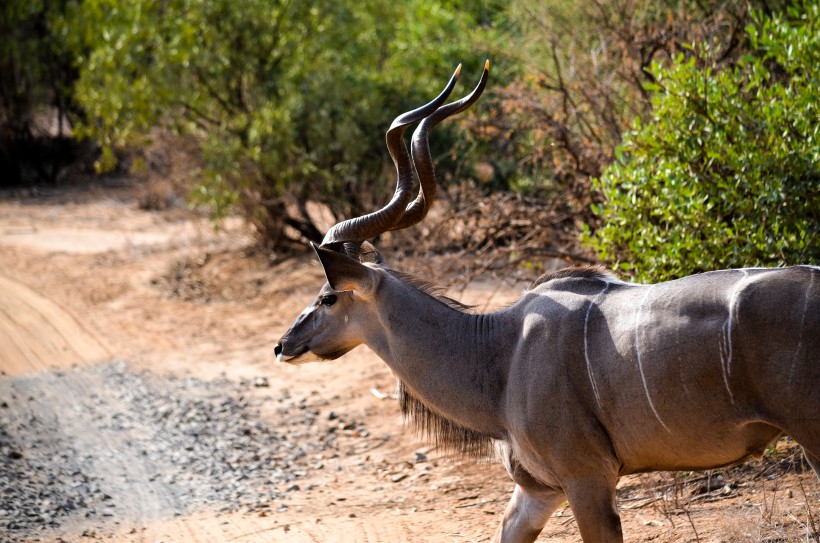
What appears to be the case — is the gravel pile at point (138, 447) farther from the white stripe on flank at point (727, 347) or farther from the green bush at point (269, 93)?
the green bush at point (269, 93)

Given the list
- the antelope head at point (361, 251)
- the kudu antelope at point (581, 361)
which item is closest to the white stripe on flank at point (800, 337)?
the kudu antelope at point (581, 361)

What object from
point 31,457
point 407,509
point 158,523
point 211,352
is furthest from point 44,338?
point 407,509

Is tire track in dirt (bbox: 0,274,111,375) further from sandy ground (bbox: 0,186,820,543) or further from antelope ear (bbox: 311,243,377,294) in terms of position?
antelope ear (bbox: 311,243,377,294)

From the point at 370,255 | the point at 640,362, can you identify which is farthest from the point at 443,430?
the point at 640,362

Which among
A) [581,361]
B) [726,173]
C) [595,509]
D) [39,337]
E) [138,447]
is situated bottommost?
[39,337]

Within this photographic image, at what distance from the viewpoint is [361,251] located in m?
4.57

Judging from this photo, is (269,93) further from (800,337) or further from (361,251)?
(800,337)

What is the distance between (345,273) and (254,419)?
3.60 m

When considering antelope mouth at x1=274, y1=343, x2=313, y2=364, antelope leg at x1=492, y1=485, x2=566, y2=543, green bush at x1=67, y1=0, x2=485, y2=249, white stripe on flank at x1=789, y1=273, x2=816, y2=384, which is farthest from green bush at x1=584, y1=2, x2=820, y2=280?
green bush at x1=67, y1=0, x2=485, y2=249

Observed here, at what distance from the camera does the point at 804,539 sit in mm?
4062

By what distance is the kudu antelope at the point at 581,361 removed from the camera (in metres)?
3.30

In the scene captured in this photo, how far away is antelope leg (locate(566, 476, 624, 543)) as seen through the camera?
358 centimetres

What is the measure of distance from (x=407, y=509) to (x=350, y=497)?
49 cm

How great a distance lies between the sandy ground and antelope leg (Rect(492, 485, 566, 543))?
0.81 m
